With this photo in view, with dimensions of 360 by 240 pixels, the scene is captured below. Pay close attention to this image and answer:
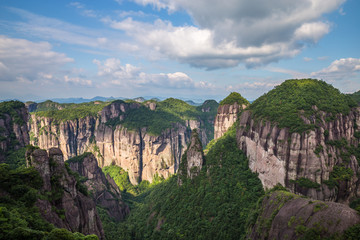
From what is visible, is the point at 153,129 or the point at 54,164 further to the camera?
the point at 153,129

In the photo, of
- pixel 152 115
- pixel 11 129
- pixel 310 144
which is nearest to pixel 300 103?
pixel 310 144

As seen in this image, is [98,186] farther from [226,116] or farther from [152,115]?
[152,115]

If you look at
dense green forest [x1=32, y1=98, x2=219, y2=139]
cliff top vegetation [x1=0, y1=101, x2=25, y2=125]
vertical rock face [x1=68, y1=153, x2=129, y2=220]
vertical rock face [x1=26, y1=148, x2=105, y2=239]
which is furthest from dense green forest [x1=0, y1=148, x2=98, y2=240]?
dense green forest [x1=32, y1=98, x2=219, y2=139]

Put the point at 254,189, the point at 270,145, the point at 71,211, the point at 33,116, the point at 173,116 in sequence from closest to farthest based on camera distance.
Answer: the point at 71,211 < the point at 270,145 < the point at 254,189 < the point at 33,116 < the point at 173,116

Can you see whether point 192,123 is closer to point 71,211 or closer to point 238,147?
point 238,147

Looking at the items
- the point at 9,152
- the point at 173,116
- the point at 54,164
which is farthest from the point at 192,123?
the point at 54,164

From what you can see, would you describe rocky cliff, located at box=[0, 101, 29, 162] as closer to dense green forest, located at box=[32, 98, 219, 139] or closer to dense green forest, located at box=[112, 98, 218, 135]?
dense green forest, located at box=[32, 98, 219, 139]
